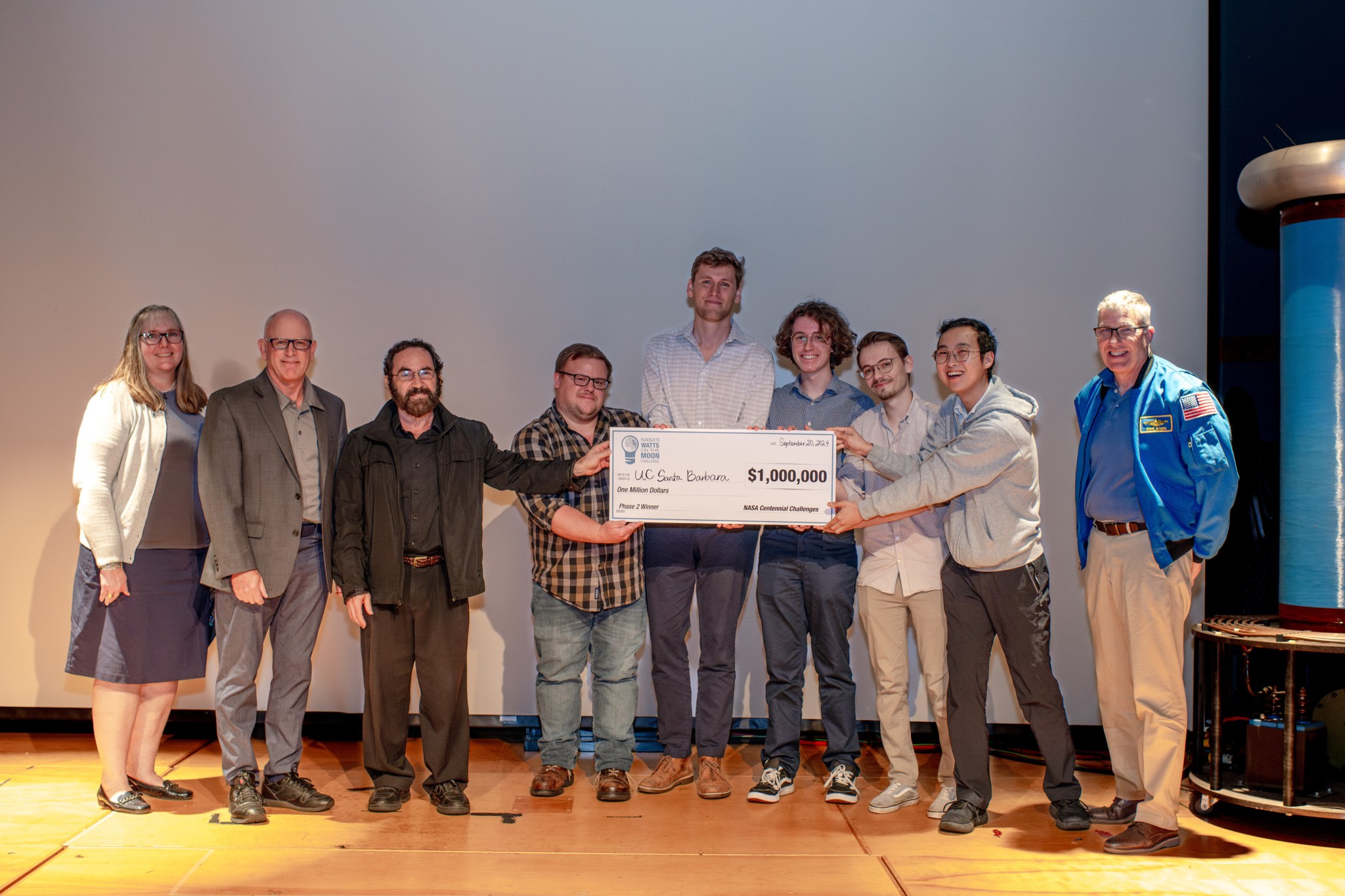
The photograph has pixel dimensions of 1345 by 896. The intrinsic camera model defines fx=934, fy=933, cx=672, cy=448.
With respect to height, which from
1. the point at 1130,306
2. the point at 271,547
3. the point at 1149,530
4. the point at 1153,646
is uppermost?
the point at 1130,306

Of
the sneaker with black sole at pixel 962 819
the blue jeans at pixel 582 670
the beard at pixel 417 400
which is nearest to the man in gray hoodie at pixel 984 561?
the sneaker with black sole at pixel 962 819

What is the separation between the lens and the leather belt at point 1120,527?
10.2 ft

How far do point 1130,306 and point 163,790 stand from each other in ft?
12.7

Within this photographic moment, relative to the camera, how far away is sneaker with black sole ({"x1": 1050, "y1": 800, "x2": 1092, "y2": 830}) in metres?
3.24

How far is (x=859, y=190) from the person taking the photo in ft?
14.3

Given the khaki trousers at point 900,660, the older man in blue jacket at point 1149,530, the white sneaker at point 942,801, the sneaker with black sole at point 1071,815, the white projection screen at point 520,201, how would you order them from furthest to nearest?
the white projection screen at point 520,201
the khaki trousers at point 900,660
the white sneaker at point 942,801
the sneaker with black sole at point 1071,815
the older man in blue jacket at point 1149,530

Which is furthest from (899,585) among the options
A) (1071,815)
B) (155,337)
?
(155,337)

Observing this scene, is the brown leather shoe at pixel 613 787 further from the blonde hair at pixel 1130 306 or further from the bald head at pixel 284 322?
the blonde hair at pixel 1130 306

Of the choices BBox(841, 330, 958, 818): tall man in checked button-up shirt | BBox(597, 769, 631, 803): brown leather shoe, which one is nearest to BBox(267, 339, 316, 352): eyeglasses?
BBox(597, 769, 631, 803): brown leather shoe

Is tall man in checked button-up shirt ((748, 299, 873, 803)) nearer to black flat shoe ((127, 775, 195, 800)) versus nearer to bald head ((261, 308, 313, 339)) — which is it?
bald head ((261, 308, 313, 339))

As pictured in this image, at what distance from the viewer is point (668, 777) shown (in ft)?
11.8

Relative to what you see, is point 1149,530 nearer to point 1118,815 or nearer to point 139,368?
point 1118,815

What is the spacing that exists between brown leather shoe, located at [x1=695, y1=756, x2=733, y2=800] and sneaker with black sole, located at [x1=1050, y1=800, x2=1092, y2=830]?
3.85 feet

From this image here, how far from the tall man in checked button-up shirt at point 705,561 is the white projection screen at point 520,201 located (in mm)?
705
